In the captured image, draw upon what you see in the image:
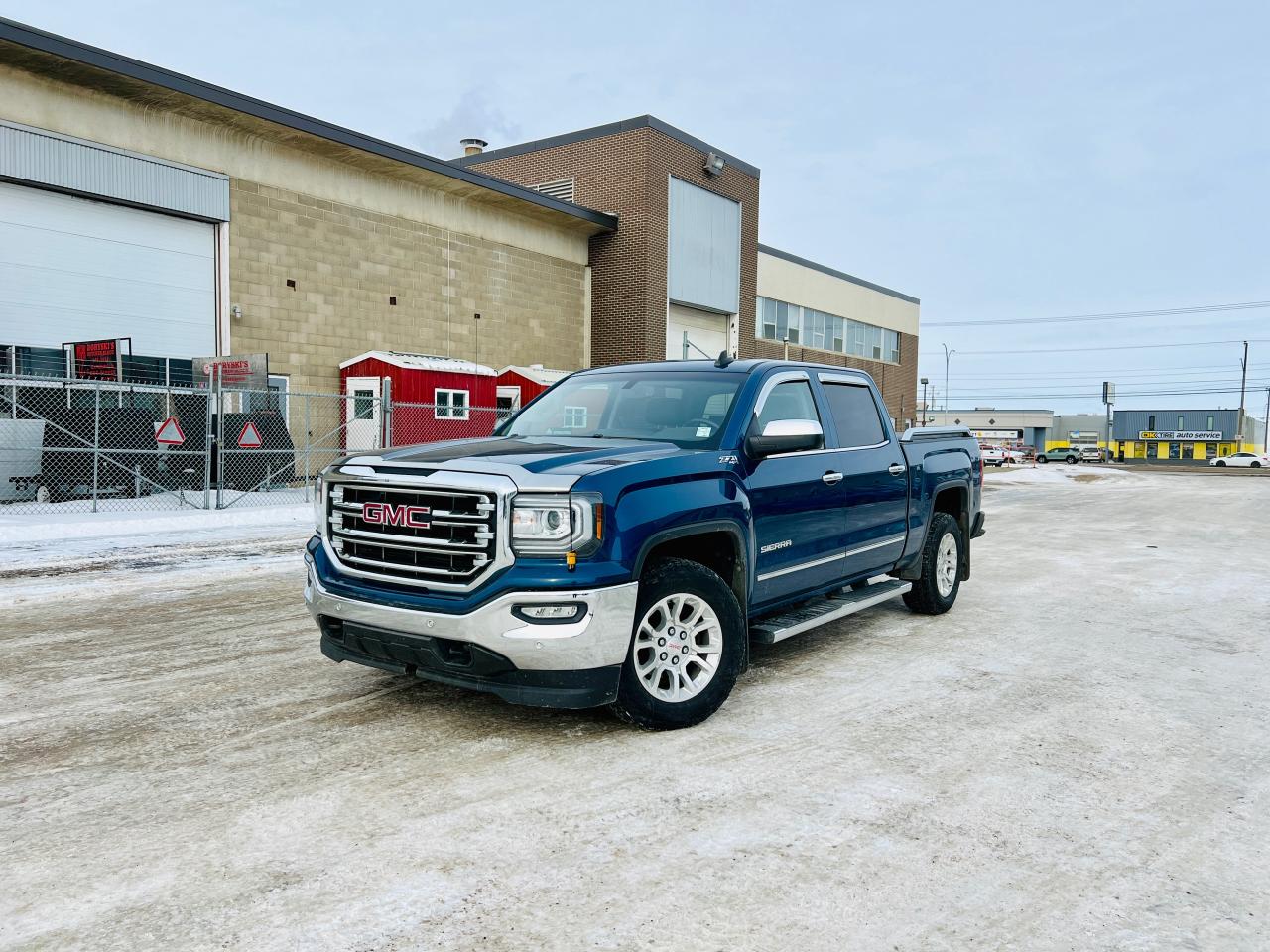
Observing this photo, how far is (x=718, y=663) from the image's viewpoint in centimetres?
472

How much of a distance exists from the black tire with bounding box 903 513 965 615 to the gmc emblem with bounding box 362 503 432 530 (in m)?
4.33

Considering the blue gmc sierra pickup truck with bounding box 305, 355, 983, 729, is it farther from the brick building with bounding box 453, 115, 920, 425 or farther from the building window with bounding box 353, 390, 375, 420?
the brick building with bounding box 453, 115, 920, 425

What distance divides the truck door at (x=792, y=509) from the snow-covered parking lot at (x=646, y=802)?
0.65 meters

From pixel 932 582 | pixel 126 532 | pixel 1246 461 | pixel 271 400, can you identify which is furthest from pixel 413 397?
pixel 1246 461

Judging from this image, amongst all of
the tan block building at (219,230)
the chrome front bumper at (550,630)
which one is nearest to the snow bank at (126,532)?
the tan block building at (219,230)

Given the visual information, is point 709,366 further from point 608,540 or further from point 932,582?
point 932,582

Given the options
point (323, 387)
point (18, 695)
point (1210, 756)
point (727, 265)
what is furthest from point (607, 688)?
point (727, 265)

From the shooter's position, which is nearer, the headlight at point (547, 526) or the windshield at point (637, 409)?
the headlight at point (547, 526)

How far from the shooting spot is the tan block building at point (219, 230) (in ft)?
55.9

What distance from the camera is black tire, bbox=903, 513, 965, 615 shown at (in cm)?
743

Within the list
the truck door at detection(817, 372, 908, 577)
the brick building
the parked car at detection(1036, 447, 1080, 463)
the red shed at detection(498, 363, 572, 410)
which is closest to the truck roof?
the truck door at detection(817, 372, 908, 577)

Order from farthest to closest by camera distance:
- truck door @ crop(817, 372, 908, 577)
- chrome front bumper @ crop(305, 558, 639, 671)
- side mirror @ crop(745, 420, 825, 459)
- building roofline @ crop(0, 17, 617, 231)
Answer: building roofline @ crop(0, 17, 617, 231) → truck door @ crop(817, 372, 908, 577) → side mirror @ crop(745, 420, 825, 459) → chrome front bumper @ crop(305, 558, 639, 671)

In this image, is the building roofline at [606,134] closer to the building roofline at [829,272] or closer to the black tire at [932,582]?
the building roofline at [829,272]

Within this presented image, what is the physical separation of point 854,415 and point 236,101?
17.5 meters
